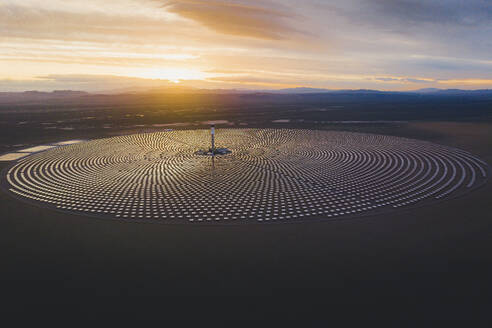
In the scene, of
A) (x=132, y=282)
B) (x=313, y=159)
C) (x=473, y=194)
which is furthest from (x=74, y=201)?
(x=473, y=194)

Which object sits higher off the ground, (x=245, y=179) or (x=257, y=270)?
(x=245, y=179)

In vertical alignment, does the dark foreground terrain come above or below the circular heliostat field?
below

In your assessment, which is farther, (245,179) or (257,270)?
(245,179)

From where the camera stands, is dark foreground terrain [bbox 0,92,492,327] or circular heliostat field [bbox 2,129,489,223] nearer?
dark foreground terrain [bbox 0,92,492,327]

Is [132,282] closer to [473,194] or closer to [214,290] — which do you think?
[214,290]
